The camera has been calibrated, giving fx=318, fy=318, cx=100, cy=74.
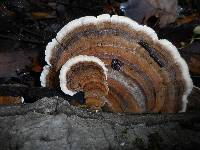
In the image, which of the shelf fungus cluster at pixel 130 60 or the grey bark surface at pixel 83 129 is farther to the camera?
the shelf fungus cluster at pixel 130 60

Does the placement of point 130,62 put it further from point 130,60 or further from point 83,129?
point 83,129

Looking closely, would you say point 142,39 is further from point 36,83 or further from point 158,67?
point 36,83

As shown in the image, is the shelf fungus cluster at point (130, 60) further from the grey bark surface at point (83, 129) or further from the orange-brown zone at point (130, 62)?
the grey bark surface at point (83, 129)

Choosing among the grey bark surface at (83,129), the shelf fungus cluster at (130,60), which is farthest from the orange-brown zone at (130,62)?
the grey bark surface at (83,129)

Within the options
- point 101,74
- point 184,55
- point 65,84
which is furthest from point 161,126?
point 184,55

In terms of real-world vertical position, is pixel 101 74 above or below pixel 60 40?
below

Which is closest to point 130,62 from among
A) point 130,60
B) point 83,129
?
point 130,60

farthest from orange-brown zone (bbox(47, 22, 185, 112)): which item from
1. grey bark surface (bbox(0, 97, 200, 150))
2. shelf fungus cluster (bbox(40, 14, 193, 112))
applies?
grey bark surface (bbox(0, 97, 200, 150))
